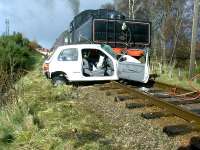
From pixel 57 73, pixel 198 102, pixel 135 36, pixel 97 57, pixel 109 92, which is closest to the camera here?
pixel 198 102

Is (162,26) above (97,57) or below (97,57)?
above

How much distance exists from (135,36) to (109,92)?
9.17 metres

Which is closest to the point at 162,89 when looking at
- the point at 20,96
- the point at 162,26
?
the point at 20,96

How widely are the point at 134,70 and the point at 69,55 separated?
9.55ft

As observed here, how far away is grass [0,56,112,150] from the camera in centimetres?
818

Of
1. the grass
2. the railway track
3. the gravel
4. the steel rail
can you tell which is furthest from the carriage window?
the steel rail

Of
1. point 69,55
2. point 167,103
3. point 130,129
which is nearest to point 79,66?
point 69,55

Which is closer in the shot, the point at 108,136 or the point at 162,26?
the point at 108,136

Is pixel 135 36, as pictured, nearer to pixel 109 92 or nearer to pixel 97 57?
pixel 97 57

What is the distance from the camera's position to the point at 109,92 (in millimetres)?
14641

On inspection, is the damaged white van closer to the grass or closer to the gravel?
the grass

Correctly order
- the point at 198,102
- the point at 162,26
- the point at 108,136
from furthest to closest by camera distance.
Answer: the point at 162,26 < the point at 198,102 < the point at 108,136

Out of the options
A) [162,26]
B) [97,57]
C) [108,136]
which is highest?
[162,26]

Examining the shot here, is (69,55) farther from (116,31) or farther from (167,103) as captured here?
(167,103)
